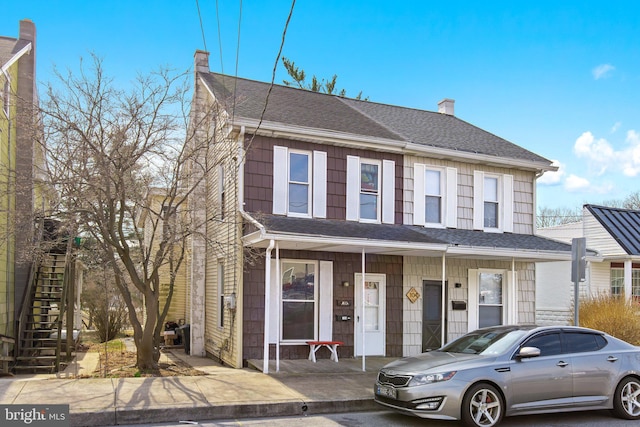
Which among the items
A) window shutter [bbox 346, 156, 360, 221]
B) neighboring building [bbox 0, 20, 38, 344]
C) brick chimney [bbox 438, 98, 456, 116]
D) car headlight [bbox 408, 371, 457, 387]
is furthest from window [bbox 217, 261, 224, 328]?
brick chimney [bbox 438, 98, 456, 116]

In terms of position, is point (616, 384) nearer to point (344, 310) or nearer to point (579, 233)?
point (344, 310)

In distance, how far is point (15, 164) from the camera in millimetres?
Result: 15414

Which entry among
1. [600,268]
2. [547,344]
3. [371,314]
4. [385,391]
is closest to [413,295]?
[371,314]

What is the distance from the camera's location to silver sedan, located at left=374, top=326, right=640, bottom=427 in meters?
7.90

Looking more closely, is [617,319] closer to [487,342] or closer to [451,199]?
[451,199]

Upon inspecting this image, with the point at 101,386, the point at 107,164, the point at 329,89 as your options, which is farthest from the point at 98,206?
the point at 329,89

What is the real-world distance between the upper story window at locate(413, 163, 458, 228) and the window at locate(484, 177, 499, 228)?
108 centimetres

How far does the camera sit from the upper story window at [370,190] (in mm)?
14062

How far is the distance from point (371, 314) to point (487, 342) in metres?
5.45

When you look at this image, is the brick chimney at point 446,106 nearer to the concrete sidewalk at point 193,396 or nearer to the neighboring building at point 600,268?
the neighboring building at point 600,268

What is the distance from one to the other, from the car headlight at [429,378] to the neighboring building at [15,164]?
8.04 meters

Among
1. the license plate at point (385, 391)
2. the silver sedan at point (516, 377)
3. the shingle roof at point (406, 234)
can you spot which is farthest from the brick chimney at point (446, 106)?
the license plate at point (385, 391)

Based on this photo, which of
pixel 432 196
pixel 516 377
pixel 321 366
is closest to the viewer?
pixel 516 377

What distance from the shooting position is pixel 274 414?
29.0ft
